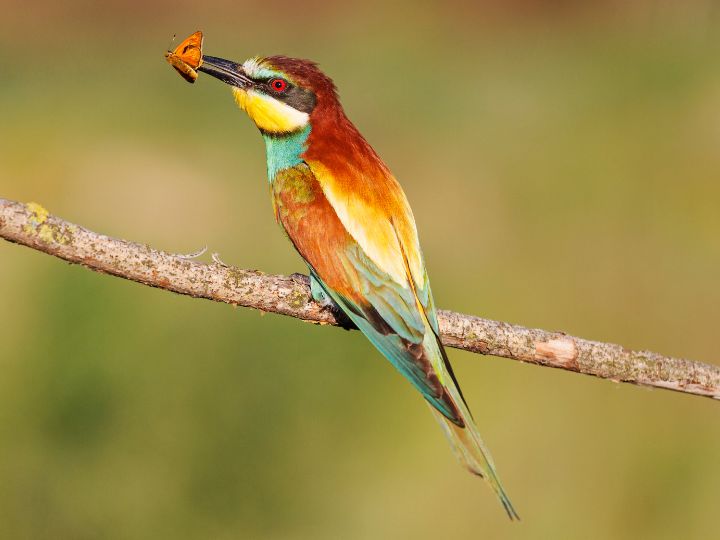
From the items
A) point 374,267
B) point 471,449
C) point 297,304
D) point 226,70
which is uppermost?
point 226,70

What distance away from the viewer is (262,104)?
2.74 meters

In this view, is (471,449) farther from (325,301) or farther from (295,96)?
(295,96)

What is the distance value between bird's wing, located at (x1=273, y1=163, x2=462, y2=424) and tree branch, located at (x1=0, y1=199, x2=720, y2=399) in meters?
0.06

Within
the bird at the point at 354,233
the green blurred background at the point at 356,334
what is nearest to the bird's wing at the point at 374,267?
the bird at the point at 354,233

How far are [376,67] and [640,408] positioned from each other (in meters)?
3.69

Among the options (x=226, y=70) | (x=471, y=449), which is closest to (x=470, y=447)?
(x=471, y=449)

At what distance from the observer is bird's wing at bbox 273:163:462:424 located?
2373mm

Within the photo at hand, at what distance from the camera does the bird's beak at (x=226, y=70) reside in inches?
108

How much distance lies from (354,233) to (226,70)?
0.61 metres

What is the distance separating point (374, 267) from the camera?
2455 mm

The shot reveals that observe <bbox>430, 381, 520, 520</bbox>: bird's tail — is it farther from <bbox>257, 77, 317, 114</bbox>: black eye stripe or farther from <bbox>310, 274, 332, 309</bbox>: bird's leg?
<bbox>257, 77, 317, 114</bbox>: black eye stripe

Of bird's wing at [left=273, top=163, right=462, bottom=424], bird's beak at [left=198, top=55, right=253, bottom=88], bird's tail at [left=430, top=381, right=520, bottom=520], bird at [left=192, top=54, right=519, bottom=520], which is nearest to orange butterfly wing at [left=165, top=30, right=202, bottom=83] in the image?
bird's beak at [left=198, top=55, right=253, bottom=88]

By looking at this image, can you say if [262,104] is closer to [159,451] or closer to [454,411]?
[454,411]

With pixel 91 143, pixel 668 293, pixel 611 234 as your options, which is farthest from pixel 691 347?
pixel 91 143
